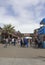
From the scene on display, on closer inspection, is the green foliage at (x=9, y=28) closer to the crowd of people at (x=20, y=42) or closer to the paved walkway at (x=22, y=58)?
the crowd of people at (x=20, y=42)

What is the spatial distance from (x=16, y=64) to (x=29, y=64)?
2.69ft

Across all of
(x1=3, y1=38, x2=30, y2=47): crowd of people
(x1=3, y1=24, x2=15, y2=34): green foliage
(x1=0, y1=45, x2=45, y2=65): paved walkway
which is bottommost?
(x1=0, y1=45, x2=45, y2=65): paved walkway

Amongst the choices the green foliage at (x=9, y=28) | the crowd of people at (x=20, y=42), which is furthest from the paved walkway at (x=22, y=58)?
the green foliage at (x=9, y=28)

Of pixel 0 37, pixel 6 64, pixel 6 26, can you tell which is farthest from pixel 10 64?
pixel 6 26

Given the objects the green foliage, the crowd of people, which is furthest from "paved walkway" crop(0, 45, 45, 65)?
the green foliage

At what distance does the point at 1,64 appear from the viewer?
14.3m

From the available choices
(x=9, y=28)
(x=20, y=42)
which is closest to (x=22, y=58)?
(x=20, y=42)

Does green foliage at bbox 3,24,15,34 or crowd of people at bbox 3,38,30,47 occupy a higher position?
green foliage at bbox 3,24,15,34

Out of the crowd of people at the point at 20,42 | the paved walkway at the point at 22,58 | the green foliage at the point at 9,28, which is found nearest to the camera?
the paved walkway at the point at 22,58

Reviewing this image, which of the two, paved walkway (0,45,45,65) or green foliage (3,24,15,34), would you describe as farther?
green foliage (3,24,15,34)

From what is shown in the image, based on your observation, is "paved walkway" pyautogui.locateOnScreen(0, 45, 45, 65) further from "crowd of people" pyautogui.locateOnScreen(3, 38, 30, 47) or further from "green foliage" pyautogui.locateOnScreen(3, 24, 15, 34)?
"green foliage" pyautogui.locateOnScreen(3, 24, 15, 34)

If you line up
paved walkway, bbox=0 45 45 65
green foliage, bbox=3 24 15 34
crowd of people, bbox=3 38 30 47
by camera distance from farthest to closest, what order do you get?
1. green foliage, bbox=3 24 15 34
2. crowd of people, bbox=3 38 30 47
3. paved walkway, bbox=0 45 45 65

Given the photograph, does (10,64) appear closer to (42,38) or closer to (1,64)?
(1,64)

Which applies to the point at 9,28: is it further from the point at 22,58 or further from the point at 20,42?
the point at 22,58
